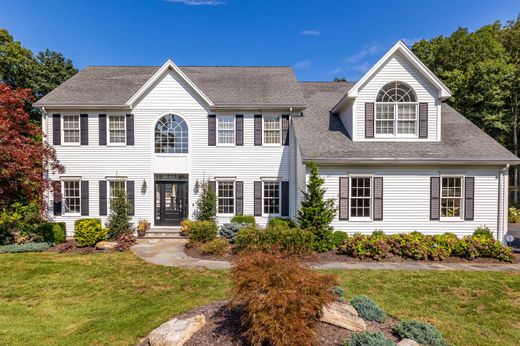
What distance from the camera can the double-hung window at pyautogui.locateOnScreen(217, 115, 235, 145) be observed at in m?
14.2

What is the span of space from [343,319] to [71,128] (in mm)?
15321

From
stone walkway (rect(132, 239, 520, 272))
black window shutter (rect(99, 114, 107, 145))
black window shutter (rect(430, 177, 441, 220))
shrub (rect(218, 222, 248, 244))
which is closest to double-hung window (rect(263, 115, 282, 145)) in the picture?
shrub (rect(218, 222, 248, 244))

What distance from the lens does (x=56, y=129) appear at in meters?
13.7

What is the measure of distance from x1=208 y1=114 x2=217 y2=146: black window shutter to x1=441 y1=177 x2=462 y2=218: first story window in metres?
11.0

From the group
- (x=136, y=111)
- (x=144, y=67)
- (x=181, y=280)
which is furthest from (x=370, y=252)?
(x=144, y=67)

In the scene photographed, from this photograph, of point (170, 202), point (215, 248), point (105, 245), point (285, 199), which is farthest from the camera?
point (170, 202)

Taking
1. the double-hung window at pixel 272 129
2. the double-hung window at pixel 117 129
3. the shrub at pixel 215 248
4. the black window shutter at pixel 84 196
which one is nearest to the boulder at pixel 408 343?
the shrub at pixel 215 248

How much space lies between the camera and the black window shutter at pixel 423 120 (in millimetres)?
12297

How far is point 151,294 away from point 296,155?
8.93 metres

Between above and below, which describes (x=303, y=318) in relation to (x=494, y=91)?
below

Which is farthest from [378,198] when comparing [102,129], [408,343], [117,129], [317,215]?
[102,129]

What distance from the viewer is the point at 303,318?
375cm

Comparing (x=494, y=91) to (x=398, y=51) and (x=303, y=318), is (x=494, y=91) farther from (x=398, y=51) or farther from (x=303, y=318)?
(x=303, y=318)

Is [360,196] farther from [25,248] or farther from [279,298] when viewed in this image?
[25,248]
